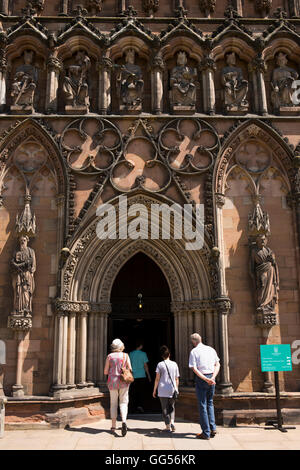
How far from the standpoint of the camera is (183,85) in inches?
456

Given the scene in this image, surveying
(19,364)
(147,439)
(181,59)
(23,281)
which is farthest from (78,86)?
(147,439)

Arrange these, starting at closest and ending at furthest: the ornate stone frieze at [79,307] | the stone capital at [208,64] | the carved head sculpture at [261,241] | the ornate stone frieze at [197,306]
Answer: the ornate stone frieze at [79,307] < the ornate stone frieze at [197,306] < the carved head sculpture at [261,241] < the stone capital at [208,64]

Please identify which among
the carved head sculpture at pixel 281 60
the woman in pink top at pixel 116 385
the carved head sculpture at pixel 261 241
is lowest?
the woman in pink top at pixel 116 385

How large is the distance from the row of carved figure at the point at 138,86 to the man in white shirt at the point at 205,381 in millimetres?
6422

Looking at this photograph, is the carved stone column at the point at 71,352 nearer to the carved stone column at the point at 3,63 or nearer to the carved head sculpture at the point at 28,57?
the carved stone column at the point at 3,63

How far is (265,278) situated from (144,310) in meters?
3.28

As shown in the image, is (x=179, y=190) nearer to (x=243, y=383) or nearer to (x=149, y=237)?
(x=149, y=237)

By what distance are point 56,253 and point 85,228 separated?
91 centimetres

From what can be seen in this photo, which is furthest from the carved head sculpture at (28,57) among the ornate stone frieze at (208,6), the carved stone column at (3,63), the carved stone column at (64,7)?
the ornate stone frieze at (208,6)

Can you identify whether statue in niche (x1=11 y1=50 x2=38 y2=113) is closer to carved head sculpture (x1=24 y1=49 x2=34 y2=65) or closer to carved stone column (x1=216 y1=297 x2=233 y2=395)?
carved head sculpture (x1=24 y1=49 x2=34 y2=65)

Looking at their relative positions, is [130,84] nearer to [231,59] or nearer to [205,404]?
[231,59]

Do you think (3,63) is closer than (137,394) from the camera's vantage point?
No

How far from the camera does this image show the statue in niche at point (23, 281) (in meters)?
9.93

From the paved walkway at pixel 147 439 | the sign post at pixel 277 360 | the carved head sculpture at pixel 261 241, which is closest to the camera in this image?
the paved walkway at pixel 147 439
